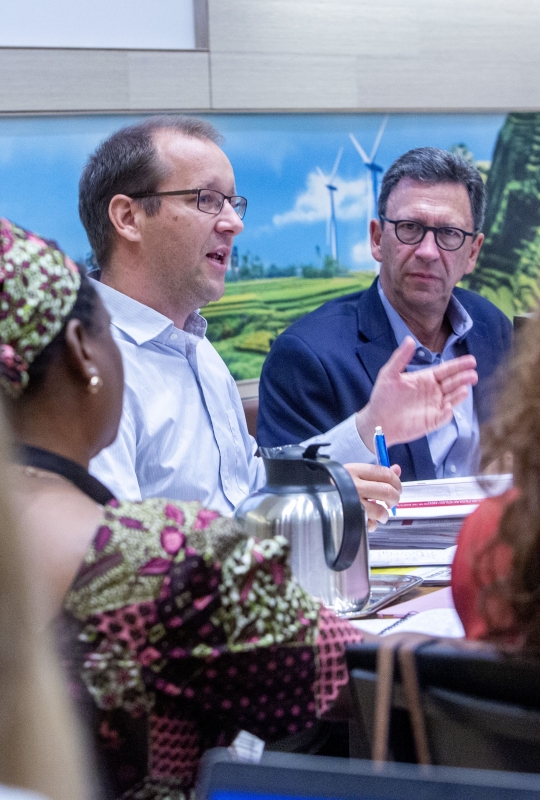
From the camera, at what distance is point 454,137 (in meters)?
3.18

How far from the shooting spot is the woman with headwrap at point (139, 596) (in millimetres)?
854

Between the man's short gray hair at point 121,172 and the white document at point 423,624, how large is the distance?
3.75ft

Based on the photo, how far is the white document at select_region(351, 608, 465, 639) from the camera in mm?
1160

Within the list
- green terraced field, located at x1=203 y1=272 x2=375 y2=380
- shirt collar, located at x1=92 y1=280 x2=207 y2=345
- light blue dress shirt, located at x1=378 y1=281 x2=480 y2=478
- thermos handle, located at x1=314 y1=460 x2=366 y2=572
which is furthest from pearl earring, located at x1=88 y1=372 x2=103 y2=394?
green terraced field, located at x1=203 y1=272 x2=375 y2=380

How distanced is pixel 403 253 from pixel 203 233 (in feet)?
1.95

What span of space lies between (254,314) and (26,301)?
1.96m

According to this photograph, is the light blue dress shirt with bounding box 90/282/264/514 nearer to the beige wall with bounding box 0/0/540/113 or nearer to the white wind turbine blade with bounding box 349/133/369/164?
the beige wall with bounding box 0/0/540/113

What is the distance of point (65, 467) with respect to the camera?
3.11ft

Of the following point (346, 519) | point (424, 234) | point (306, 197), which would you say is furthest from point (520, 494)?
point (306, 197)

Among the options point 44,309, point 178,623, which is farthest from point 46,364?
point 178,623

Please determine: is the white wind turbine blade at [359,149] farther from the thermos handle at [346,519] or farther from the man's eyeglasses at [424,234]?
the thermos handle at [346,519]

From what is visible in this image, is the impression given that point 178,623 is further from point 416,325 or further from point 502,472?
point 416,325

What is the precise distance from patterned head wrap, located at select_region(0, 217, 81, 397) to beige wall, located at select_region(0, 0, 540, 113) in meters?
1.52

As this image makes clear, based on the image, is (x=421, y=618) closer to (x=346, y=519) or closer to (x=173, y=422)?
(x=346, y=519)
